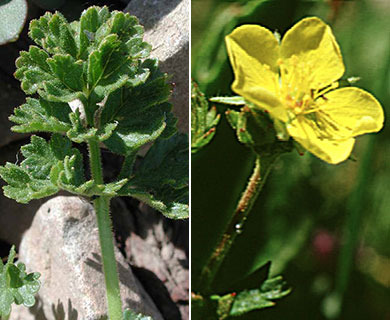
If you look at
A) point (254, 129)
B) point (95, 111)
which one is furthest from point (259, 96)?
point (95, 111)

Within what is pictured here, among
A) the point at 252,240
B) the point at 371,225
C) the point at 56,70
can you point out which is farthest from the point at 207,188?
the point at 56,70

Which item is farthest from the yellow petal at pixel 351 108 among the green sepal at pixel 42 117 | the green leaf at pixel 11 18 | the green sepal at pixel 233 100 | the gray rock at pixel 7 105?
the gray rock at pixel 7 105

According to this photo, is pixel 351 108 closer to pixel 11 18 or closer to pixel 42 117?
pixel 42 117

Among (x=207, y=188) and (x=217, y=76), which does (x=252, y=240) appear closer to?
(x=207, y=188)

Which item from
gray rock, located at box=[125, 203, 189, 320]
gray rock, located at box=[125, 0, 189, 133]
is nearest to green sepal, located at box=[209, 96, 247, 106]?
gray rock, located at box=[125, 0, 189, 133]

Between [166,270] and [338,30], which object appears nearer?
[338,30]

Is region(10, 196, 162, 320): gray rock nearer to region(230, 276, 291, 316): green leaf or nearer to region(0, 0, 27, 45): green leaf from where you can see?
region(0, 0, 27, 45): green leaf

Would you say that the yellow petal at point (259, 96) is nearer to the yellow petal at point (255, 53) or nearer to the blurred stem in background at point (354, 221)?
the yellow petal at point (255, 53)
